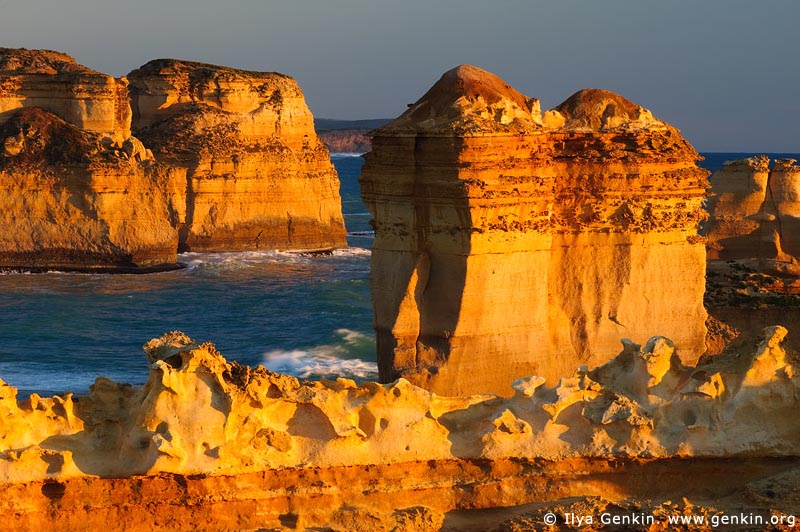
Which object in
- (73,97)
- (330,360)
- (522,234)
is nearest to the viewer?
(522,234)

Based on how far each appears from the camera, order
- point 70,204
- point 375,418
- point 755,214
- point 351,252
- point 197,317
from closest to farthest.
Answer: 1. point 375,418
2. point 755,214
3. point 197,317
4. point 70,204
5. point 351,252

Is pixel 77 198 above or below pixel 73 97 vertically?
below

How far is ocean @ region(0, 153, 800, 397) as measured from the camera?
29906 mm

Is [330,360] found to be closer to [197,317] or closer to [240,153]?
[197,317]

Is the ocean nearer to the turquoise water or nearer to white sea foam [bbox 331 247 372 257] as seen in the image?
the turquoise water

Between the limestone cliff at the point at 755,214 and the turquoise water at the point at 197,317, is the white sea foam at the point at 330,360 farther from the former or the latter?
the limestone cliff at the point at 755,214

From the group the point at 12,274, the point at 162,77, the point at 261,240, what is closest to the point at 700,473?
the point at 12,274

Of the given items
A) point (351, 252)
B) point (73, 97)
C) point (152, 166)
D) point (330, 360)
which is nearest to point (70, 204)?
point (152, 166)

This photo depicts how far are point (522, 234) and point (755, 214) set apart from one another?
60.4ft

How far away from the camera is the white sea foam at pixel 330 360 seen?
2766cm

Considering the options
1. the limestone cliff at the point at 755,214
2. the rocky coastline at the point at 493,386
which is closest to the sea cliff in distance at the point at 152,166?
the limestone cliff at the point at 755,214

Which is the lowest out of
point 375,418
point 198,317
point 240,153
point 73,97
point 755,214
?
point 198,317

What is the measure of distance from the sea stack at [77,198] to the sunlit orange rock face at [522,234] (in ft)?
119

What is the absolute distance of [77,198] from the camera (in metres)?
50.9
